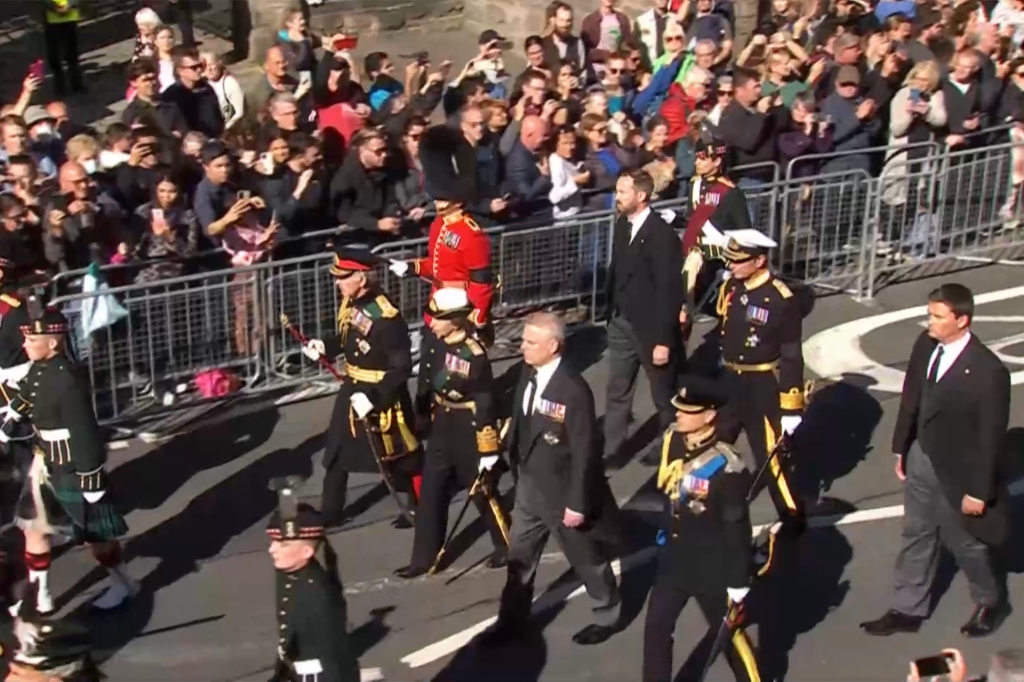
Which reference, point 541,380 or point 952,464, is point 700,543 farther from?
point 952,464

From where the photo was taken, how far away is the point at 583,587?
945 centimetres

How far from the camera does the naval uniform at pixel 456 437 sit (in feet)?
30.0

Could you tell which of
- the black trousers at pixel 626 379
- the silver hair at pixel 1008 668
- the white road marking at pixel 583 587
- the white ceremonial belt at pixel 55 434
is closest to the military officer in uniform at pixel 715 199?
the black trousers at pixel 626 379

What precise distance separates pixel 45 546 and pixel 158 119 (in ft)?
16.0

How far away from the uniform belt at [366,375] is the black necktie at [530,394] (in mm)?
1344

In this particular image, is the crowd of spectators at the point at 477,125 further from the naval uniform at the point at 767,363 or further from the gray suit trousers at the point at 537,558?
the gray suit trousers at the point at 537,558

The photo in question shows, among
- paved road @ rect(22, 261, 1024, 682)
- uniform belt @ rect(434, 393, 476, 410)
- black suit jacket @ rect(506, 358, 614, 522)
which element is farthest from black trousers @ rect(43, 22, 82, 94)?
black suit jacket @ rect(506, 358, 614, 522)

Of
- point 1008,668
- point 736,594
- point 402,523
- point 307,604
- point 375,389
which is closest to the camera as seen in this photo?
point 1008,668

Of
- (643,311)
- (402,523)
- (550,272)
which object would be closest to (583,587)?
(402,523)

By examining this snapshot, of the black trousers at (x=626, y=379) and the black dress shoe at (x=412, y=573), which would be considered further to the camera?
the black trousers at (x=626, y=379)

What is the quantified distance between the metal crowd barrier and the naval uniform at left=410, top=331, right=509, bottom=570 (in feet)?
8.99

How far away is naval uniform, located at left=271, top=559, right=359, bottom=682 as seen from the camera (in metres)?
6.82

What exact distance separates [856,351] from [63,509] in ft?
22.0

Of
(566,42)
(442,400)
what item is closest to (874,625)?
(442,400)
